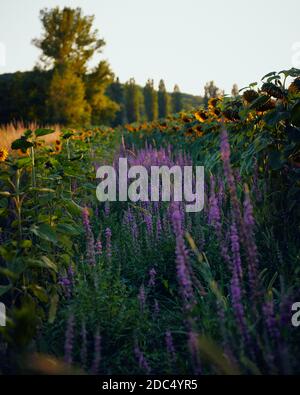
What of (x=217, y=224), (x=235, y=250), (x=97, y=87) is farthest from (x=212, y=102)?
(x=97, y=87)

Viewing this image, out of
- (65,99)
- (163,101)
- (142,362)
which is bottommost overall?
(142,362)

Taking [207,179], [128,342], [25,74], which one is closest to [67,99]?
[25,74]

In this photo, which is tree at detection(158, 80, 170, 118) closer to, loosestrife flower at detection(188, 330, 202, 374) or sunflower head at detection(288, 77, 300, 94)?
sunflower head at detection(288, 77, 300, 94)

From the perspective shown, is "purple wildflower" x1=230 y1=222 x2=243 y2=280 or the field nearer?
the field

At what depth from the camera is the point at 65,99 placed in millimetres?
29234

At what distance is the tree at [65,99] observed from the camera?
29.1 metres

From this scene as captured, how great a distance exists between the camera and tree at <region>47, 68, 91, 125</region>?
29125 mm

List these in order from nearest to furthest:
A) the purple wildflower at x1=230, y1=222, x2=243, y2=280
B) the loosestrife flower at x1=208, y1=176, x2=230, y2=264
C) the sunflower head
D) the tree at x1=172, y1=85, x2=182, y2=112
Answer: the purple wildflower at x1=230, y1=222, x2=243, y2=280
the loosestrife flower at x1=208, y1=176, x2=230, y2=264
the sunflower head
the tree at x1=172, y1=85, x2=182, y2=112

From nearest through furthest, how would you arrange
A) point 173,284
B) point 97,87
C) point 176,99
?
point 173,284 → point 97,87 → point 176,99

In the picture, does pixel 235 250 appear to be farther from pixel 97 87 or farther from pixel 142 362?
pixel 97 87

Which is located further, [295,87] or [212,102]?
[212,102]

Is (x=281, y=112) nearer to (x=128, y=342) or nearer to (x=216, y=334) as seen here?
(x=216, y=334)

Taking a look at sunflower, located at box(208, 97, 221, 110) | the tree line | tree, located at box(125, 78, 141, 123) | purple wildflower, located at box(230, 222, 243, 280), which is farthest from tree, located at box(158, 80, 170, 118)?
purple wildflower, located at box(230, 222, 243, 280)

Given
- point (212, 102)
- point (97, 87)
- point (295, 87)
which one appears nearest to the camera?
point (295, 87)
